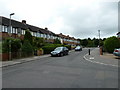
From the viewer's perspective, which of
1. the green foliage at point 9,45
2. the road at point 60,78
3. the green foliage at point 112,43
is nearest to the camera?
the road at point 60,78

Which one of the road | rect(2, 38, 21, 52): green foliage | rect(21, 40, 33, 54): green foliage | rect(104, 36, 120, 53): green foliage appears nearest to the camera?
the road

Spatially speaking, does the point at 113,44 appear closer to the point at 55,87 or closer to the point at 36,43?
the point at 36,43

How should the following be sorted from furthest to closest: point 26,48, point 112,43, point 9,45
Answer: point 112,43 → point 26,48 → point 9,45

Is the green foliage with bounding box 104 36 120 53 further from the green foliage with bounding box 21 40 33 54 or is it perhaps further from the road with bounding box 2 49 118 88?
the road with bounding box 2 49 118 88

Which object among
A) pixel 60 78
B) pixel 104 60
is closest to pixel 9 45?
pixel 60 78

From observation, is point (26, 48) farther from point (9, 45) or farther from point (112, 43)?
point (112, 43)

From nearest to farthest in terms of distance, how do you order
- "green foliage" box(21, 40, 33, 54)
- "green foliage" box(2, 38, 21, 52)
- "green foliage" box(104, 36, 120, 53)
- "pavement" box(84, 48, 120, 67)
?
"pavement" box(84, 48, 120, 67), "green foliage" box(2, 38, 21, 52), "green foliage" box(21, 40, 33, 54), "green foliage" box(104, 36, 120, 53)

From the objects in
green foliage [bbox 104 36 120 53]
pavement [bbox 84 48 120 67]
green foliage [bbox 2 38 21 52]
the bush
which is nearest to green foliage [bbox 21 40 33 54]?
the bush

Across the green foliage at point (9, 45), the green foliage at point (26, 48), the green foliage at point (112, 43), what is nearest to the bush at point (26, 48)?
the green foliage at point (26, 48)

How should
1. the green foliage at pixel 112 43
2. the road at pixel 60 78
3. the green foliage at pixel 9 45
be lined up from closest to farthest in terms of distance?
1. the road at pixel 60 78
2. the green foliage at pixel 9 45
3. the green foliage at pixel 112 43

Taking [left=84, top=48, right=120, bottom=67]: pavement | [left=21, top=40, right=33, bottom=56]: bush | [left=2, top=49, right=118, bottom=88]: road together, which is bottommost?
[left=84, top=48, right=120, bottom=67]: pavement

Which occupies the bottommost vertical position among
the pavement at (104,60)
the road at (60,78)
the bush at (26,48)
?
the pavement at (104,60)

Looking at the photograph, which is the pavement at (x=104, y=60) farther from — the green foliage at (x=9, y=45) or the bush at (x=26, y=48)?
the green foliage at (x=9, y=45)

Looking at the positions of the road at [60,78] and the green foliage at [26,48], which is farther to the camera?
the green foliage at [26,48]
